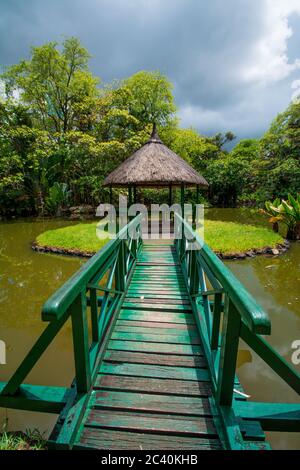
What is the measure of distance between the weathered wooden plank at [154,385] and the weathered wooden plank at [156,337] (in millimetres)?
570

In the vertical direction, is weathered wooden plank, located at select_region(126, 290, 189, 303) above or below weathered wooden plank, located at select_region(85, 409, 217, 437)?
below

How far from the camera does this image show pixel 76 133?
653 inches

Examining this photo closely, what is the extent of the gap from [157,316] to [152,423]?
157 cm

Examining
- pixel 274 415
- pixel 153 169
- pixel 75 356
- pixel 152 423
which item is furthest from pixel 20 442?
pixel 153 169

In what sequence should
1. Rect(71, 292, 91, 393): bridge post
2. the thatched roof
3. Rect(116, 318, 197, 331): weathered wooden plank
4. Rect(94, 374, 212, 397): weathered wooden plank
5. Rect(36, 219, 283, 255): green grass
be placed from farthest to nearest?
Rect(36, 219, 283, 255): green grass → the thatched roof → Rect(116, 318, 197, 331): weathered wooden plank → Rect(94, 374, 212, 397): weathered wooden plank → Rect(71, 292, 91, 393): bridge post

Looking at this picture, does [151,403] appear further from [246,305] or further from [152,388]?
[246,305]

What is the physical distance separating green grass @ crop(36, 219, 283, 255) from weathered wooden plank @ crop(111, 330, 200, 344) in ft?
19.5

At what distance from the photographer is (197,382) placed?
2205mm

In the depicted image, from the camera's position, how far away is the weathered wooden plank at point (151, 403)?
6.31 ft

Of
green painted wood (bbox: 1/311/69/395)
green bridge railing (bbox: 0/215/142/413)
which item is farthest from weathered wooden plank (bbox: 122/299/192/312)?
green painted wood (bbox: 1/311/69/395)

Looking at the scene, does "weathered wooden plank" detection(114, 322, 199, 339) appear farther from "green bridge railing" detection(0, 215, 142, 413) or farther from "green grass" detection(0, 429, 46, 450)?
"green grass" detection(0, 429, 46, 450)

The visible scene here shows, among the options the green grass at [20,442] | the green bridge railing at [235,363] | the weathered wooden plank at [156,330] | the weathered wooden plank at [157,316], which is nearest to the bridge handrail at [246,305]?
the green bridge railing at [235,363]

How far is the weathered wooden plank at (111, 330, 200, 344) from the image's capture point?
279 cm
